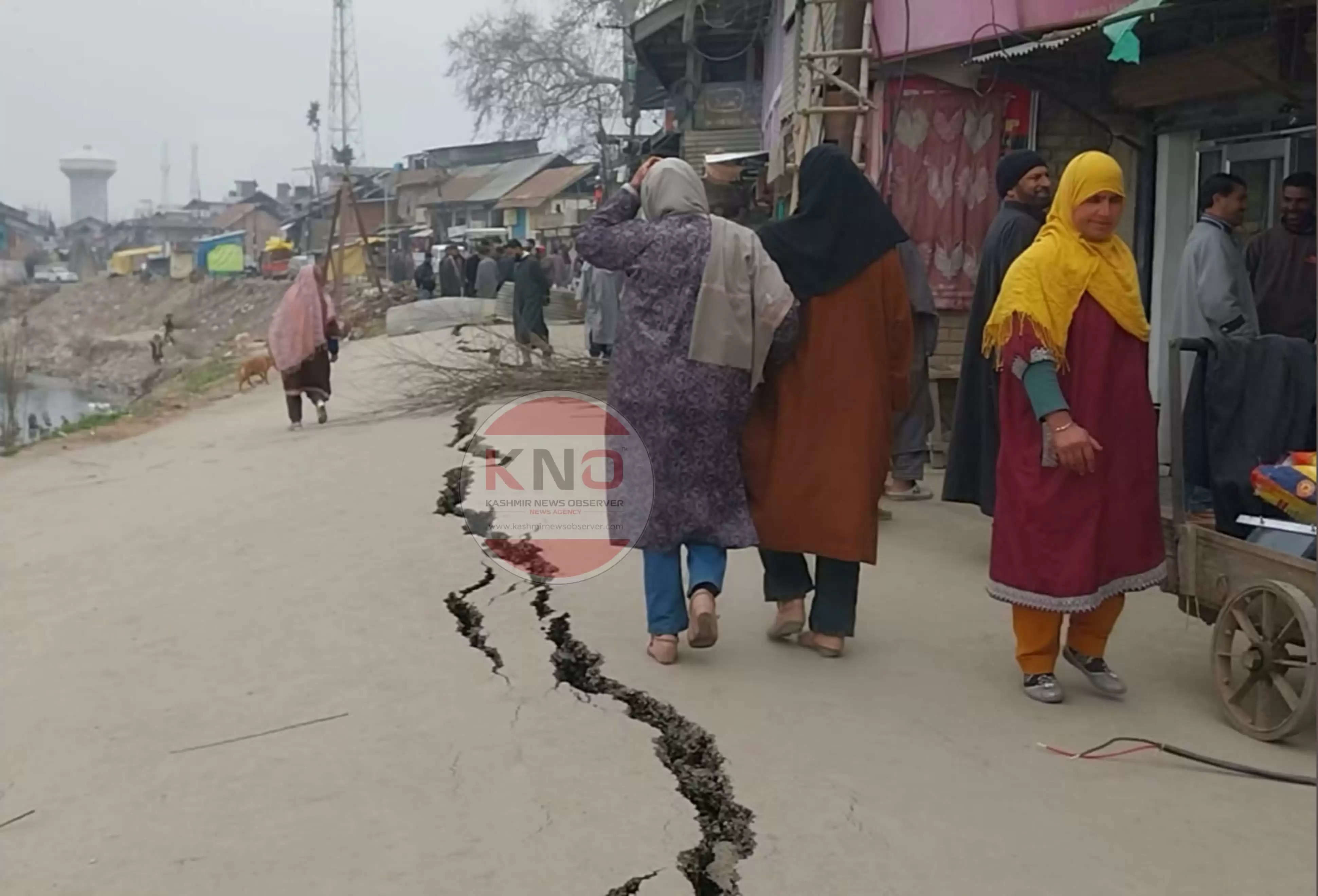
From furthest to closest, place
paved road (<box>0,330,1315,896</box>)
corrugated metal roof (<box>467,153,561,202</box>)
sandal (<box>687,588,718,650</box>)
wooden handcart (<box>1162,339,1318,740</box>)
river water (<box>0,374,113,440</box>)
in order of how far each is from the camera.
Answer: corrugated metal roof (<box>467,153,561,202</box>) → river water (<box>0,374,113,440</box>) → sandal (<box>687,588,718,650</box>) → wooden handcart (<box>1162,339,1318,740</box>) → paved road (<box>0,330,1315,896</box>)

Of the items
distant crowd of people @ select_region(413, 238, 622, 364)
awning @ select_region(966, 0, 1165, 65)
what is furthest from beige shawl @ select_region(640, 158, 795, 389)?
awning @ select_region(966, 0, 1165, 65)

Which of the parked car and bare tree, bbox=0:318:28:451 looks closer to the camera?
bare tree, bbox=0:318:28:451

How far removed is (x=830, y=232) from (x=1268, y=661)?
5.60ft

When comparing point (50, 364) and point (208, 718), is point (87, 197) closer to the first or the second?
point (50, 364)

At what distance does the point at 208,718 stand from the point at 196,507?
14.2ft

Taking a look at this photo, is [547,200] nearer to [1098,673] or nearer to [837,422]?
[837,422]

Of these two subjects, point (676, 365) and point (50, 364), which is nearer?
point (676, 365)

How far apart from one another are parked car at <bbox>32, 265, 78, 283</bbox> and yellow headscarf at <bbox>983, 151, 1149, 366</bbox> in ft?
216

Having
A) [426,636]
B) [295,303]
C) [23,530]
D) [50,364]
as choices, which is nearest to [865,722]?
[426,636]

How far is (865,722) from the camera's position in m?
3.98

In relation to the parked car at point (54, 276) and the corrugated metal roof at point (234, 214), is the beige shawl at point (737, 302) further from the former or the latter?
the corrugated metal roof at point (234, 214)

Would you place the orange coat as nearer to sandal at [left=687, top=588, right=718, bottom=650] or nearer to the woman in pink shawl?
sandal at [left=687, top=588, right=718, bottom=650]

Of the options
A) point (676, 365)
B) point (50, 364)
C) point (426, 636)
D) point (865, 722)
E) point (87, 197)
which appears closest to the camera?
point (865, 722)

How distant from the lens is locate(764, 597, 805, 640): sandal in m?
4.68
